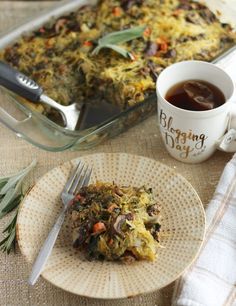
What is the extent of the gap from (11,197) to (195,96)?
96 centimetres

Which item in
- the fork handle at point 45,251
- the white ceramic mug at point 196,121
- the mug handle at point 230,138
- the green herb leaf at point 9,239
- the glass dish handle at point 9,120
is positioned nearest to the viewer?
the fork handle at point 45,251

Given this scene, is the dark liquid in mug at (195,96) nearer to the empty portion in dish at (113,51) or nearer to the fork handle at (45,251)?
the empty portion in dish at (113,51)

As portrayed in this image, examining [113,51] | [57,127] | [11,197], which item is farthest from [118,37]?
[11,197]

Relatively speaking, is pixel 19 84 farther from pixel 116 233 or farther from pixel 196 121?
pixel 116 233

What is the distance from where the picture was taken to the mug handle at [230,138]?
8.60ft

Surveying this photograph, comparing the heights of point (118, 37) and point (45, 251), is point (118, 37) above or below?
above

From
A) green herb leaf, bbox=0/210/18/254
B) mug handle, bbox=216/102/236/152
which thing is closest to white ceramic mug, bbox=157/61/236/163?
mug handle, bbox=216/102/236/152

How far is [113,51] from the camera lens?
3006mm

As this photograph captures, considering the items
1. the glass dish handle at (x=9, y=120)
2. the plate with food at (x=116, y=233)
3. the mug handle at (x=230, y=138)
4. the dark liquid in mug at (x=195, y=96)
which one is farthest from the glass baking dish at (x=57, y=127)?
the mug handle at (x=230, y=138)

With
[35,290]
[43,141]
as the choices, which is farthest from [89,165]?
[35,290]

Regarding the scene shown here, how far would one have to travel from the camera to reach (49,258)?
2047 mm

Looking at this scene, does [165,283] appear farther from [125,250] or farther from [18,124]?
[18,124]

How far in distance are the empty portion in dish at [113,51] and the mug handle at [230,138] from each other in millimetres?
424

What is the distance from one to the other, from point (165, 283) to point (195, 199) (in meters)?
0.44
